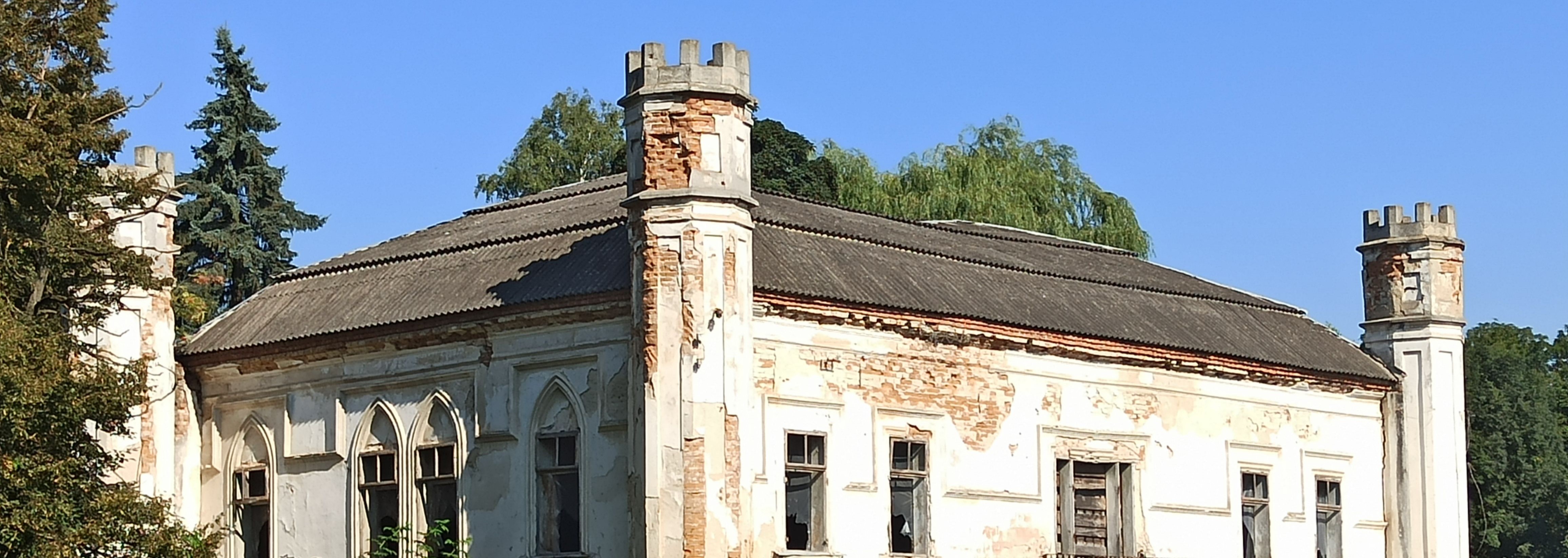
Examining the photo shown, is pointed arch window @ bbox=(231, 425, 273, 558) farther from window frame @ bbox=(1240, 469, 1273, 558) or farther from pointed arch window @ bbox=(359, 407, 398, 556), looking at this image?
window frame @ bbox=(1240, 469, 1273, 558)

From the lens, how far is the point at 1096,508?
27.3 m

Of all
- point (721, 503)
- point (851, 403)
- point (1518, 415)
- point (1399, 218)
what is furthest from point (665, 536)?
point (1518, 415)

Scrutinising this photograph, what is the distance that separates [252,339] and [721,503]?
8.54m

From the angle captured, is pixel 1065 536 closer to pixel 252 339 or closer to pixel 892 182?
pixel 252 339

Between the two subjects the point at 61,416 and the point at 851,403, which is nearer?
the point at 61,416

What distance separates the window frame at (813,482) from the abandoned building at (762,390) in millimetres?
34

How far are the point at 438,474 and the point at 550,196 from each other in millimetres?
5539

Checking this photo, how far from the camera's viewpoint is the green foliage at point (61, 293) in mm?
19312

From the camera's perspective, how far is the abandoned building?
2231 centimetres

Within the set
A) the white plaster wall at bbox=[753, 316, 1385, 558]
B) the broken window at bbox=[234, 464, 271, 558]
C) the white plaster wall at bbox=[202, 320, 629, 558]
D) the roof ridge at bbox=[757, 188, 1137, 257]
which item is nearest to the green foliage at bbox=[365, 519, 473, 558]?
the white plaster wall at bbox=[202, 320, 629, 558]

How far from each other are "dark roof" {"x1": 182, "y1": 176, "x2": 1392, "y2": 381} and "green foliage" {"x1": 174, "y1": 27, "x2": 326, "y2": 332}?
34.7 ft

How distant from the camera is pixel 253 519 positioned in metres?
27.5

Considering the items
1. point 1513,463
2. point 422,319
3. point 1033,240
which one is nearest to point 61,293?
point 422,319

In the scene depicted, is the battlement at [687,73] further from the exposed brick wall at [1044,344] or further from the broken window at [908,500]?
the broken window at [908,500]
